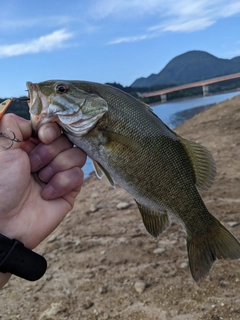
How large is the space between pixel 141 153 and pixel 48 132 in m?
0.66

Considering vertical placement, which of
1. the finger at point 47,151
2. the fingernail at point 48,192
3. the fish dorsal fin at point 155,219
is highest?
the finger at point 47,151

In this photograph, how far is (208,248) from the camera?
107 inches

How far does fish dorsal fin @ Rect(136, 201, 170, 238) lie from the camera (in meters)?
2.73

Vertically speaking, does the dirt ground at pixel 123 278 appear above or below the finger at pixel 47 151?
below

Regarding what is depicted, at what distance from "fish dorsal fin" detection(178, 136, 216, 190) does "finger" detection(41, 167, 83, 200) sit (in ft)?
2.86

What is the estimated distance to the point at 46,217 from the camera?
9.27ft

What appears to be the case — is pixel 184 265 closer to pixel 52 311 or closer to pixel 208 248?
pixel 52 311

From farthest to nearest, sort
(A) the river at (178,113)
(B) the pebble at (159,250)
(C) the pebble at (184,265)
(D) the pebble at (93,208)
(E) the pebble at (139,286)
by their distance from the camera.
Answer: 1. (A) the river at (178,113)
2. (D) the pebble at (93,208)
3. (B) the pebble at (159,250)
4. (C) the pebble at (184,265)
5. (E) the pebble at (139,286)

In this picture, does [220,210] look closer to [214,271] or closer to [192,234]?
[214,271]

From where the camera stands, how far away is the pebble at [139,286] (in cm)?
442

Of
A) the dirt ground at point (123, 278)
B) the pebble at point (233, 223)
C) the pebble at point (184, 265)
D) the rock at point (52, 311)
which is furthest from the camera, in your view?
the pebble at point (233, 223)

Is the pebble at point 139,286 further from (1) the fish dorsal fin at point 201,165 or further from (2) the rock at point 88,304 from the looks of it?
(1) the fish dorsal fin at point 201,165

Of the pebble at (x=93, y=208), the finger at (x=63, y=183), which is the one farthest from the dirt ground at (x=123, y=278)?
the finger at (x=63, y=183)

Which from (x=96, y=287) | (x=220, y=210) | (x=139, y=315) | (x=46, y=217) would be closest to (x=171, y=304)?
(x=139, y=315)
